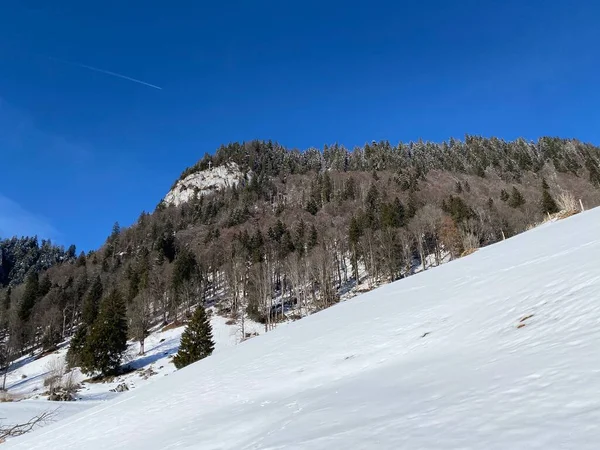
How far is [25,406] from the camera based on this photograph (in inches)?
637

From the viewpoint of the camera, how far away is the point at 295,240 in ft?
247

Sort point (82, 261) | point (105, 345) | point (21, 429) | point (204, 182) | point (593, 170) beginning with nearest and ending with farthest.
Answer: point (21, 429), point (105, 345), point (593, 170), point (82, 261), point (204, 182)

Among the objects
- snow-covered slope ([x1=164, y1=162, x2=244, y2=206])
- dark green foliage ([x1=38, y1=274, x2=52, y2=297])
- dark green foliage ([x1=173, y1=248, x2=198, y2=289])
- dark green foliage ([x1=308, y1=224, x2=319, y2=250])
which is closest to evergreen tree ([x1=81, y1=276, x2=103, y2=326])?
dark green foliage ([x1=38, y1=274, x2=52, y2=297])

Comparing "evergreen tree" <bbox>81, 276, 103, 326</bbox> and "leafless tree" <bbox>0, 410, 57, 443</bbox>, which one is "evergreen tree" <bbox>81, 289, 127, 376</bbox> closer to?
"evergreen tree" <bbox>81, 276, 103, 326</bbox>

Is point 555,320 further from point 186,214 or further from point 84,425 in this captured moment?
point 186,214

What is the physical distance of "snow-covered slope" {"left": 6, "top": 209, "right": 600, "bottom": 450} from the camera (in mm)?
3033

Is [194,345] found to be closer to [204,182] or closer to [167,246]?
[167,246]

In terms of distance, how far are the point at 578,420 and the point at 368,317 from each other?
9.39 meters

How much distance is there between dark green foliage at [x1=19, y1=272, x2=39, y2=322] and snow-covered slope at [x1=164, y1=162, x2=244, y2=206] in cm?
6376

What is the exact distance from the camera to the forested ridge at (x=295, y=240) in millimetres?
55625

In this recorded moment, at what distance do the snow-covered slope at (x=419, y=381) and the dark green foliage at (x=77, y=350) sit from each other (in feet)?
125

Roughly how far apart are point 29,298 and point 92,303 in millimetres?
19506

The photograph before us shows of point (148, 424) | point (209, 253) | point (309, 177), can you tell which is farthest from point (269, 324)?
point (309, 177)

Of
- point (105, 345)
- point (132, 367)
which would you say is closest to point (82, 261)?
point (105, 345)
